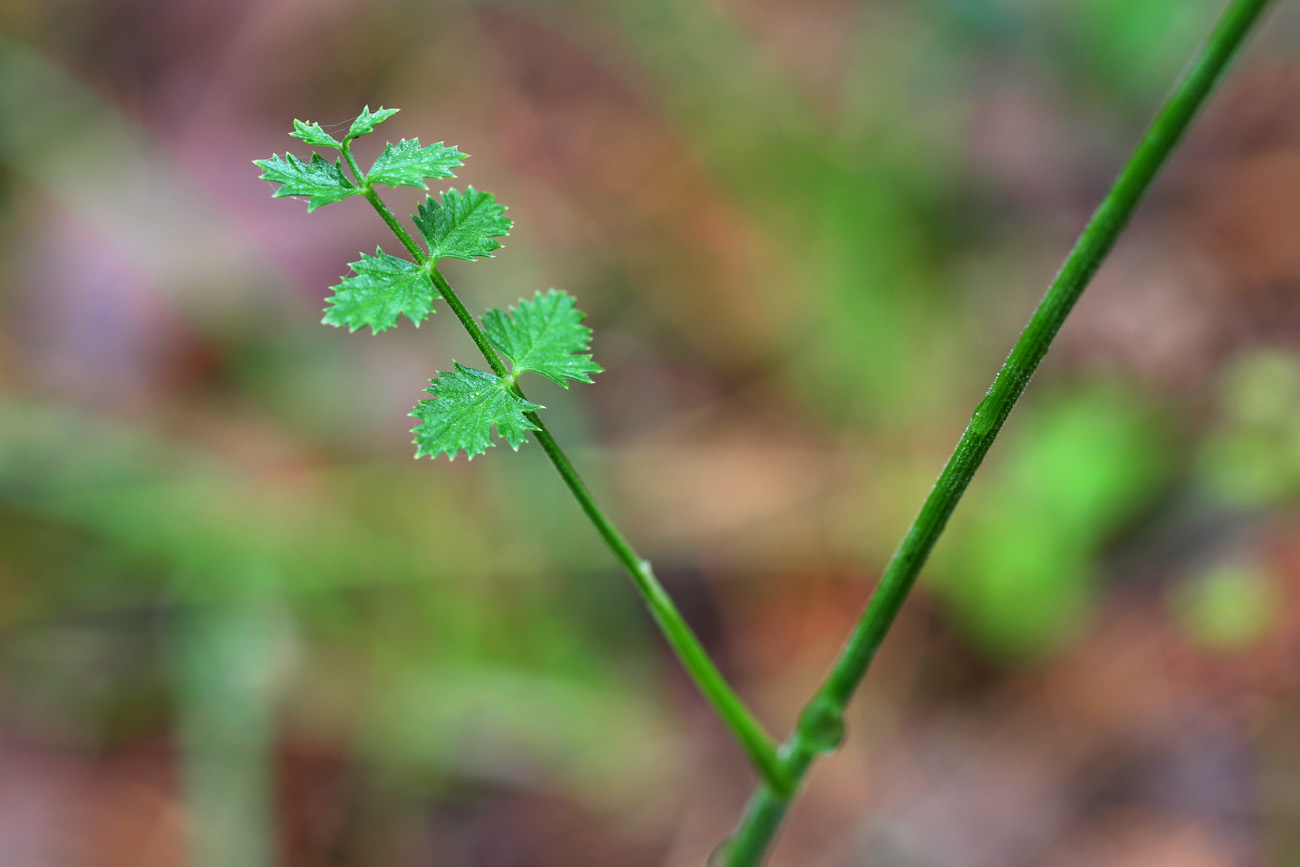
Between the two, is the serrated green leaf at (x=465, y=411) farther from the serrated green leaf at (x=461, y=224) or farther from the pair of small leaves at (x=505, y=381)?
the serrated green leaf at (x=461, y=224)

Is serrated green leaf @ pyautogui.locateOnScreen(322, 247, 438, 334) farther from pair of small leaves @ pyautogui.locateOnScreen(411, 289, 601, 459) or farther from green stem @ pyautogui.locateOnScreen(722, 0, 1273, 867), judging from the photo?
green stem @ pyautogui.locateOnScreen(722, 0, 1273, 867)

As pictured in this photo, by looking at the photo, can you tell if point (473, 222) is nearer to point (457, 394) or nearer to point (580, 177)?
point (457, 394)

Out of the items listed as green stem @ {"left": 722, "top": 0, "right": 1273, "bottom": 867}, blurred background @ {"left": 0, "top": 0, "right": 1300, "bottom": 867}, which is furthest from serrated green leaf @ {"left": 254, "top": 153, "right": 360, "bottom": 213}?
blurred background @ {"left": 0, "top": 0, "right": 1300, "bottom": 867}

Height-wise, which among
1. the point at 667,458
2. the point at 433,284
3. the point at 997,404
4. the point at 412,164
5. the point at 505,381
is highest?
the point at 412,164

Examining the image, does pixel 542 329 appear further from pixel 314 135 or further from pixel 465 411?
pixel 314 135

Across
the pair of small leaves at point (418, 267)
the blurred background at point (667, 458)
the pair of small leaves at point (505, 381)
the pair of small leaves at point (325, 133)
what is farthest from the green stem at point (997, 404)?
the blurred background at point (667, 458)

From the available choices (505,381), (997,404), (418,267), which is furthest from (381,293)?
(997,404)
